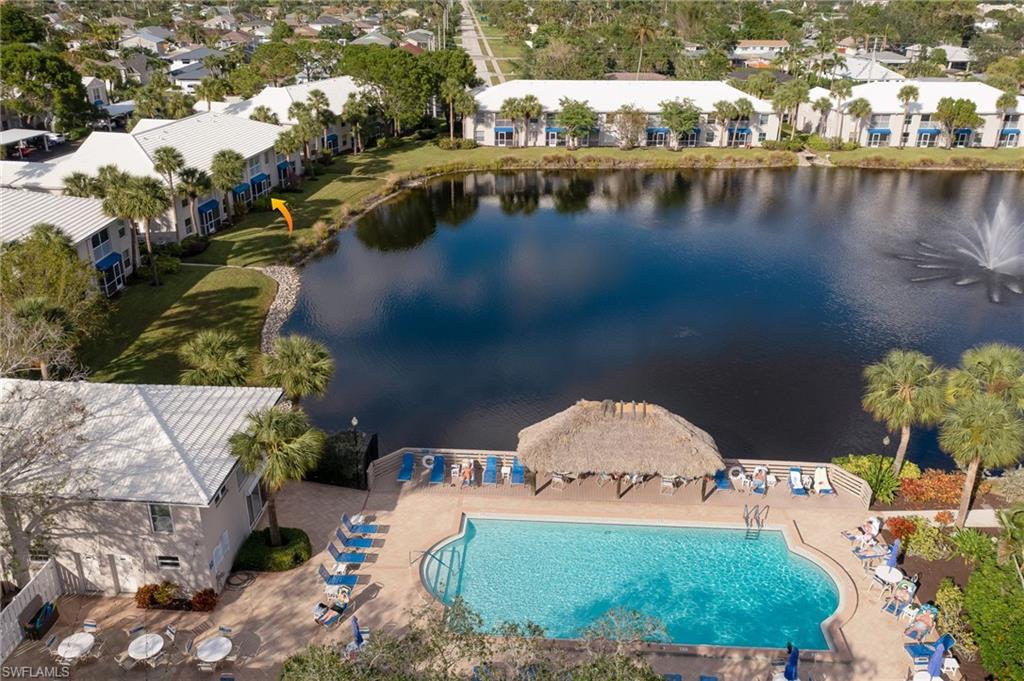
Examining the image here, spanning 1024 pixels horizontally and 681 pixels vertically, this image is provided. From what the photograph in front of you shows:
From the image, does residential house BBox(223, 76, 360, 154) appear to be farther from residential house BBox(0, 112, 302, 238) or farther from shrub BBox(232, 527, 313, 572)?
shrub BBox(232, 527, 313, 572)

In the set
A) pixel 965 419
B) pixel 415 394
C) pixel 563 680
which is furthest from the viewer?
pixel 415 394

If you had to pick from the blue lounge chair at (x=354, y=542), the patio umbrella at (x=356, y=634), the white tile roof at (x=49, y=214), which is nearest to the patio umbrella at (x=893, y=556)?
the patio umbrella at (x=356, y=634)

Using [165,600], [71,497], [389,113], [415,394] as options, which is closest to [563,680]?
[165,600]

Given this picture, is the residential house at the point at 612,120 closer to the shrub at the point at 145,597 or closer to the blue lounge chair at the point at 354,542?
the blue lounge chair at the point at 354,542

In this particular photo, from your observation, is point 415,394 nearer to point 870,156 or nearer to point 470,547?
point 470,547

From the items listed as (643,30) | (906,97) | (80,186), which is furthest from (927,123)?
(80,186)

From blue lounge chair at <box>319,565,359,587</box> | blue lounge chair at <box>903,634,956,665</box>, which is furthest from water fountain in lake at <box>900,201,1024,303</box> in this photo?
blue lounge chair at <box>319,565,359,587</box>
